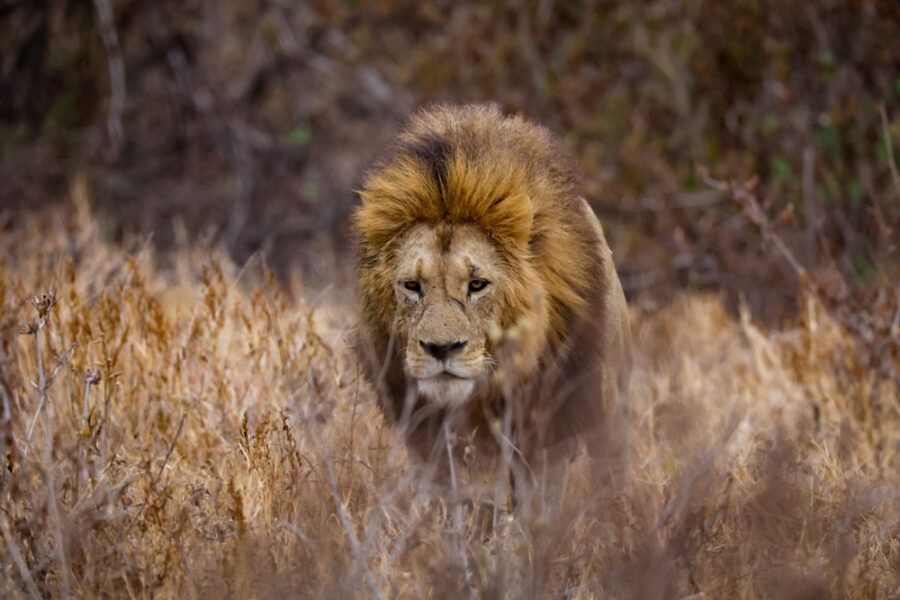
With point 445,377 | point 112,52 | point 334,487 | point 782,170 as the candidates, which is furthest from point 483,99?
point 334,487

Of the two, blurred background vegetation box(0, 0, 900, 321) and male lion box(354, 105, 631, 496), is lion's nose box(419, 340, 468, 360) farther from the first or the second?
blurred background vegetation box(0, 0, 900, 321)

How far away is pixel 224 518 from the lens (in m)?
3.29

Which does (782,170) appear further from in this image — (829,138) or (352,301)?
(352,301)

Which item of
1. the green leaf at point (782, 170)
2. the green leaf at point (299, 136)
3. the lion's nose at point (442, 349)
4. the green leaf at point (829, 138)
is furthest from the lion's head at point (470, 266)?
the green leaf at point (299, 136)

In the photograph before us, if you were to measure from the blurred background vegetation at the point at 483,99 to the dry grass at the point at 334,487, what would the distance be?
3.71 feet

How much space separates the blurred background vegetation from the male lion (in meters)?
1.64

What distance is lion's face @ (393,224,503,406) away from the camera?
324cm

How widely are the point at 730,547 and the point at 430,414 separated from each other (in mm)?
1099

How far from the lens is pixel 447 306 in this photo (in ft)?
10.8

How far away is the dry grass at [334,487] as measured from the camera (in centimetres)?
282

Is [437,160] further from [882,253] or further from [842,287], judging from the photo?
[882,253]

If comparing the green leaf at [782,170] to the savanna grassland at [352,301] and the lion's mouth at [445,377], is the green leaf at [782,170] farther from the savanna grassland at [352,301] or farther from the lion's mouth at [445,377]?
the lion's mouth at [445,377]

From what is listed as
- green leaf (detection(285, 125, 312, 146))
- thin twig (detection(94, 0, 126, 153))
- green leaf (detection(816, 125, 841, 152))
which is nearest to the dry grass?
green leaf (detection(816, 125, 841, 152))

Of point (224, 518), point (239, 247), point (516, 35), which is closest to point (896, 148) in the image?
point (516, 35)
